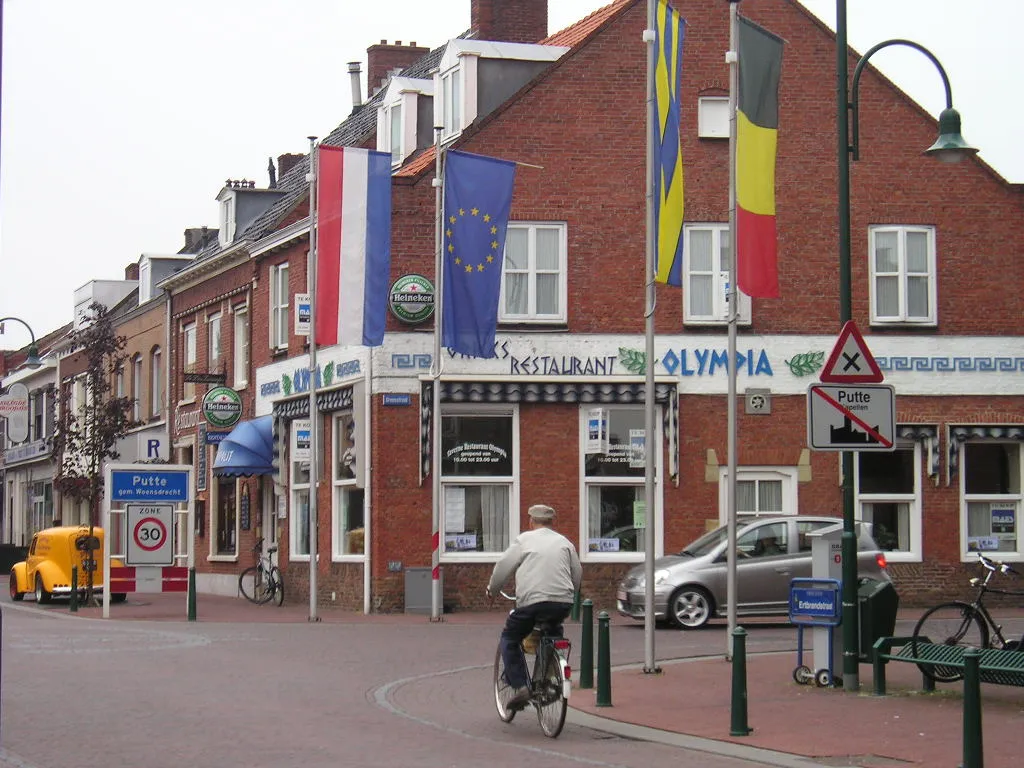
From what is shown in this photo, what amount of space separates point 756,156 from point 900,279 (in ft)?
38.3

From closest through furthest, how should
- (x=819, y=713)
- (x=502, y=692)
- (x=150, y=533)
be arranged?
(x=502, y=692) → (x=819, y=713) → (x=150, y=533)

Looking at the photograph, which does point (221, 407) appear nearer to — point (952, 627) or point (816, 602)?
point (816, 602)

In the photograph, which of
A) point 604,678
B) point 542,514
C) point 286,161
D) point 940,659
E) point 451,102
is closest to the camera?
point 542,514

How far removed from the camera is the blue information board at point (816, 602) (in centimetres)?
1524

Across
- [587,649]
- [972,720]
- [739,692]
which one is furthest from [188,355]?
[972,720]

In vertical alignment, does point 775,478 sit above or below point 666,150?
below

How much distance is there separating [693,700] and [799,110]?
56.3 feet

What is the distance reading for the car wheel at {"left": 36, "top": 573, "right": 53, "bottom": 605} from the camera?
3371 centimetres

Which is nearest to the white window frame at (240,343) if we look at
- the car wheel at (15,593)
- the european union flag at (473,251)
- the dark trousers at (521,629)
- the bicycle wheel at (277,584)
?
the bicycle wheel at (277,584)

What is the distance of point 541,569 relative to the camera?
43.2 ft

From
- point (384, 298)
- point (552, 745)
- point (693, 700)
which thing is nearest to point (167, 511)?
point (384, 298)

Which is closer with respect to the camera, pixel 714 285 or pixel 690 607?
pixel 690 607

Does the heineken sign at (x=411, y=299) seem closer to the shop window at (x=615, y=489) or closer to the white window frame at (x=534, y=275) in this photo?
the white window frame at (x=534, y=275)

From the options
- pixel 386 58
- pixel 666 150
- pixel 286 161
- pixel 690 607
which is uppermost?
pixel 386 58
